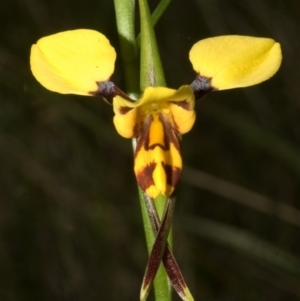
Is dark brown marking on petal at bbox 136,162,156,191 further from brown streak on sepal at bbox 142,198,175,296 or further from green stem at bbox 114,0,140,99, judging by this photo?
green stem at bbox 114,0,140,99

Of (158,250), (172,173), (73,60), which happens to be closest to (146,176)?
(172,173)

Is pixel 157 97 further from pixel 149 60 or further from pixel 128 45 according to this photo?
pixel 128 45

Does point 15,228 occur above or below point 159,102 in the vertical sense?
below

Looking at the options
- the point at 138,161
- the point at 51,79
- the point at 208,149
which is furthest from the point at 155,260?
the point at 208,149

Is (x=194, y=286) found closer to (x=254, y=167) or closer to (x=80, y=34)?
(x=254, y=167)

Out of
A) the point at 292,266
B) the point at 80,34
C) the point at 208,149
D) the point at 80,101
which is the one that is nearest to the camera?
the point at 80,34

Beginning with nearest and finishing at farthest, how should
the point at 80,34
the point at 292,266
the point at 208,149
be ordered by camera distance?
the point at 80,34 → the point at 292,266 → the point at 208,149

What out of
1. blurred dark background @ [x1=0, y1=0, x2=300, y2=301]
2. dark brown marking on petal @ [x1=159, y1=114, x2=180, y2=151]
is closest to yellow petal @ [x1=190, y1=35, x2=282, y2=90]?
dark brown marking on petal @ [x1=159, y1=114, x2=180, y2=151]
